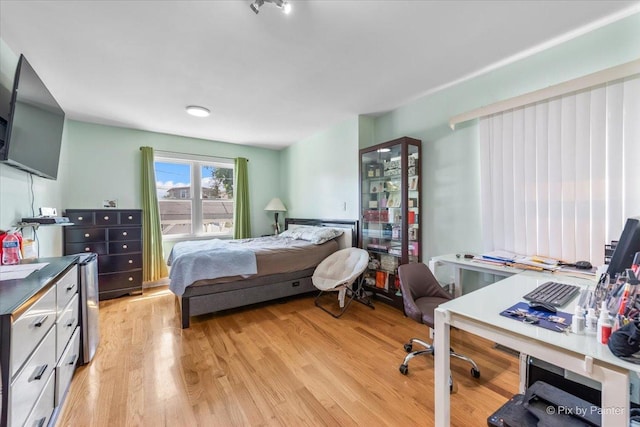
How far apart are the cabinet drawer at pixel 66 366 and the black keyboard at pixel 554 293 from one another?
8.59 ft

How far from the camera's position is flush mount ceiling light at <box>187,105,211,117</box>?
3.24 m

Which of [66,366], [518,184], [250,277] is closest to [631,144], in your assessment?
[518,184]

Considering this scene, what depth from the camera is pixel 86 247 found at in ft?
11.2

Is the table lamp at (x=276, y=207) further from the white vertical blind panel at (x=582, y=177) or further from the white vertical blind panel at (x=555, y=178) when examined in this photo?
the white vertical blind panel at (x=582, y=177)

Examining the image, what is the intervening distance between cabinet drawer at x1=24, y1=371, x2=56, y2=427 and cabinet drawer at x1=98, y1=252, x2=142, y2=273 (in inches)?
102

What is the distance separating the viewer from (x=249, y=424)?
1473 mm

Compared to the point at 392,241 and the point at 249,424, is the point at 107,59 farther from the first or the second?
the point at 392,241

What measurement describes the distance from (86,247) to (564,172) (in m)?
5.37

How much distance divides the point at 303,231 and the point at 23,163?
9.88 ft

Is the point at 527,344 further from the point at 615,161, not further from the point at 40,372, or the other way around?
the point at 40,372

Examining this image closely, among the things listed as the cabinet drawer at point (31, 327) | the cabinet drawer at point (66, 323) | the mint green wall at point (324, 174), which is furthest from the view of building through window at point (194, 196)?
the cabinet drawer at point (31, 327)

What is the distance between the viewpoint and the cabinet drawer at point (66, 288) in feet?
5.00

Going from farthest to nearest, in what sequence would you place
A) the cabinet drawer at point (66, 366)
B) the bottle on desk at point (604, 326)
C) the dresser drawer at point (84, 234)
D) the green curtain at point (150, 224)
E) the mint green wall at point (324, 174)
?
the green curtain at point (150, 224), the mint green wall at point (324, 174), the dresser drawer at point (84, 234), the cabinet drawer at point (66, 366), the bottle on desk at point (604, 326)

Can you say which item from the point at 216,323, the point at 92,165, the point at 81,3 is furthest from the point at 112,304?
the point at 81,3
